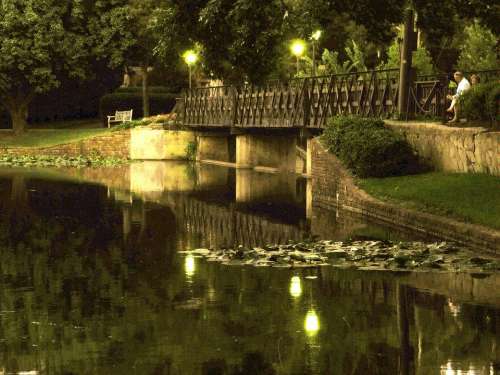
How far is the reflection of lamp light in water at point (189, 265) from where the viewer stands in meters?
15.8

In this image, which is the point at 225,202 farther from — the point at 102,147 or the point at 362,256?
the point at 102,147

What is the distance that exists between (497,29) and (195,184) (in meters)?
Result: 14.4

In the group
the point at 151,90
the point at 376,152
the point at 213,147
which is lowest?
the point at 213,147

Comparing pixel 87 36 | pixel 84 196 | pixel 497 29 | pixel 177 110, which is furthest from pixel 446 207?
pixel 87 36

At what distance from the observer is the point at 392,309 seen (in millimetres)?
12953

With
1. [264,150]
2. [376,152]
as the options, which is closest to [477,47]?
[264,150]

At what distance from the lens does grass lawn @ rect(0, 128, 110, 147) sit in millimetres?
53969

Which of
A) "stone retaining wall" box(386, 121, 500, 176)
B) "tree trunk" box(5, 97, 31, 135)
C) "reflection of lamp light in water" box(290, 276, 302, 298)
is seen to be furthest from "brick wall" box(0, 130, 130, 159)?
"reflection of lamp light in water" box(290, 276, 302, 298)

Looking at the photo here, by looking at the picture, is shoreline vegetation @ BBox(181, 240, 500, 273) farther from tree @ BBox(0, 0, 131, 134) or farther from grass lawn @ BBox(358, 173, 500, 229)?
tree @ BBox(0, 0, 131, 134)

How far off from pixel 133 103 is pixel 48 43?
301 inches

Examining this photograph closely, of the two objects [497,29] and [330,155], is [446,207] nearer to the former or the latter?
[497,29]

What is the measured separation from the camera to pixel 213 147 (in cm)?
5053

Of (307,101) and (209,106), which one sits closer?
(307,101)

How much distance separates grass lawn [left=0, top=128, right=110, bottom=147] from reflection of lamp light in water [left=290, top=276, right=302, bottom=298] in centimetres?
3805
